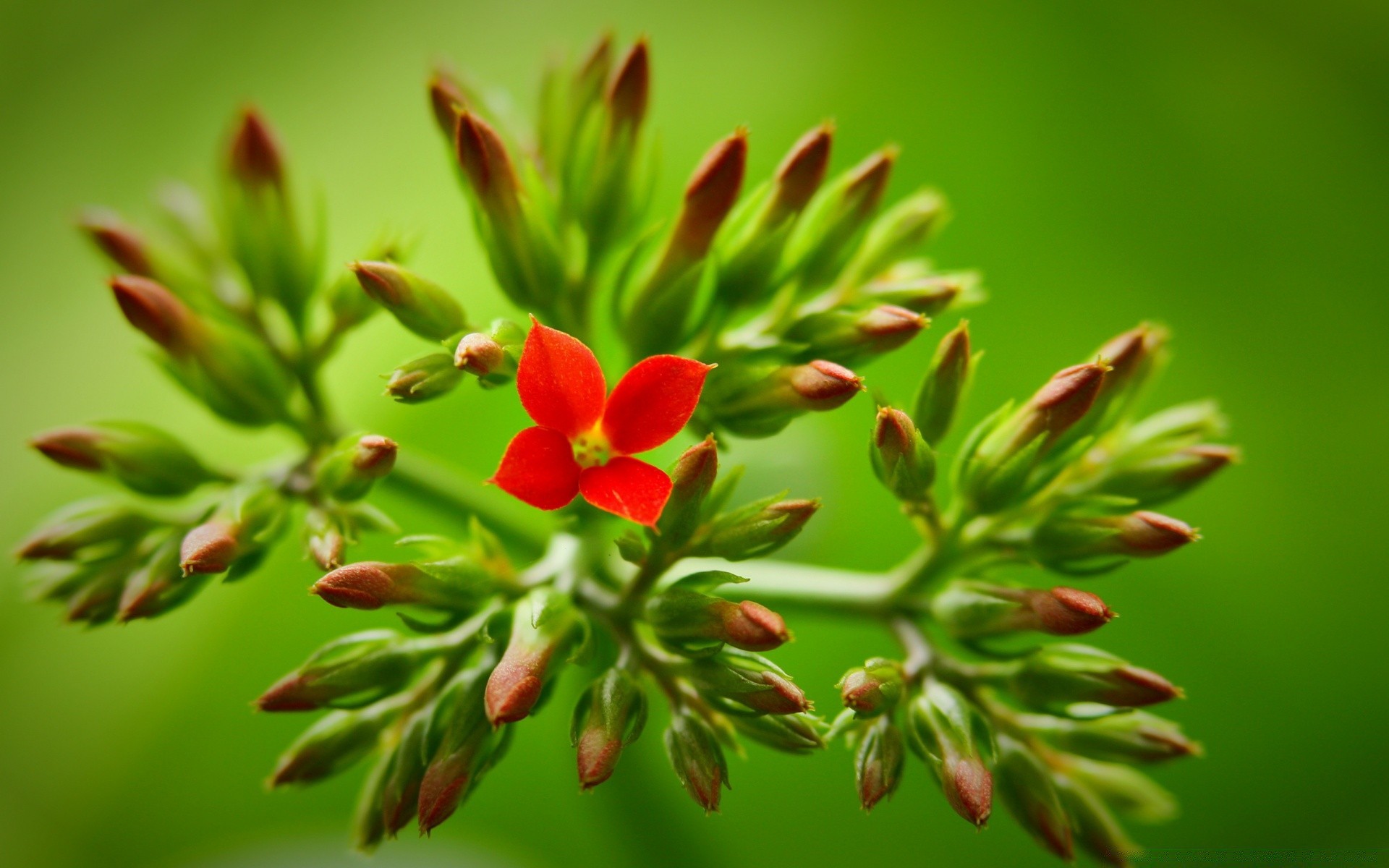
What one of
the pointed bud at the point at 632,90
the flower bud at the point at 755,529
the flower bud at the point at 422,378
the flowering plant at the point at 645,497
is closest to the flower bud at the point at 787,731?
the flowering plant at the point at 645,497

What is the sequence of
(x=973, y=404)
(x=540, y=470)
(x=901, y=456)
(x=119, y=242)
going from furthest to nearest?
(x=973, y=404)
(x=119, y=242)
(x=901, y=456)
(x=540, y=470)

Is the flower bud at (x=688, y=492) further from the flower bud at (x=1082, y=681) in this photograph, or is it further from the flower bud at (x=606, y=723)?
the flower bud at (x=1082, y=681)

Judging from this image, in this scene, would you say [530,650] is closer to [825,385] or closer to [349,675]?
[349,675]

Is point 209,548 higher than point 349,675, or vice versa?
point 209,548

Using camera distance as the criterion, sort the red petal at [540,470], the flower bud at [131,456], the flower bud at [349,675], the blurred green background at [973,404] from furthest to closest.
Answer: the blurred green background at [973,404], the flower bud at [131,456], the flower bud at [349,675], the red petal at [540,470]

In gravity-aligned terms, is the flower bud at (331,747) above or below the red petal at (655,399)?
below

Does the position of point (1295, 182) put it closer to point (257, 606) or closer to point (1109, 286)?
point (1109, 286)

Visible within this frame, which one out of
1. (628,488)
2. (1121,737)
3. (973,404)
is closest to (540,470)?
(628,488)

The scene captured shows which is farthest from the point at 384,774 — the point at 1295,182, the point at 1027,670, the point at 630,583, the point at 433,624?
the point at 1295,182
